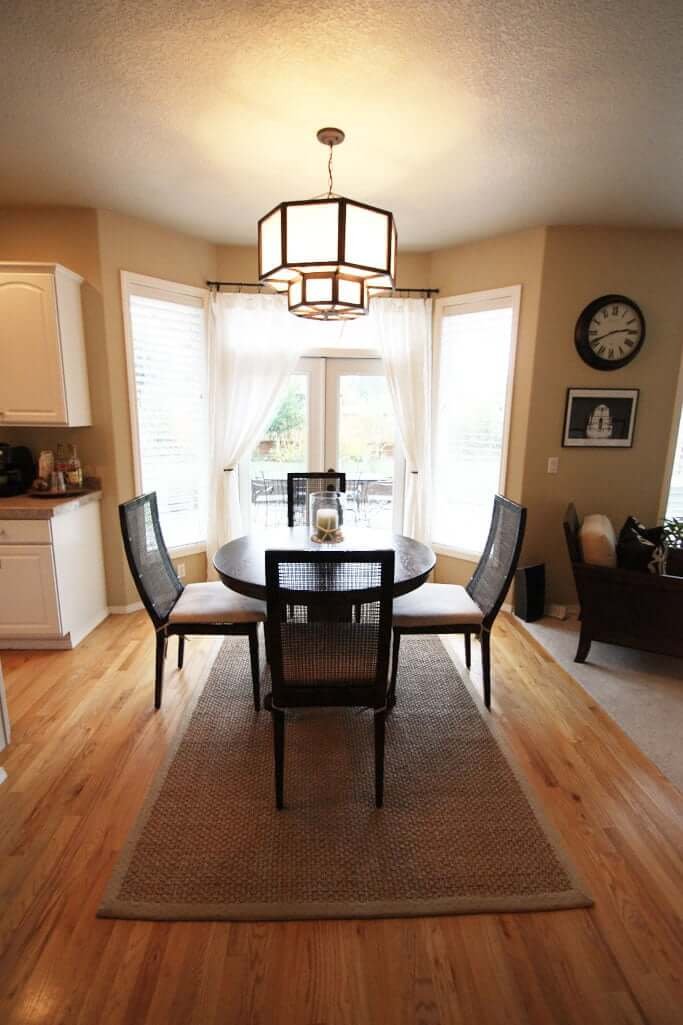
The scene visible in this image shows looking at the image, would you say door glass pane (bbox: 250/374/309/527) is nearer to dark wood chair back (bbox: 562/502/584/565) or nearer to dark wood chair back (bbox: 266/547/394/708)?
dark wood chair back (bbox: 562/502/584/565)

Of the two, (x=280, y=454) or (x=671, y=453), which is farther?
(x=280, y=454)

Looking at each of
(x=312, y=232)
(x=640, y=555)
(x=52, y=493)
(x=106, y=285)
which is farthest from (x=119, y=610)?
(x=640, y=555)

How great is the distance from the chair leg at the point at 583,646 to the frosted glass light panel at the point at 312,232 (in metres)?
2.51

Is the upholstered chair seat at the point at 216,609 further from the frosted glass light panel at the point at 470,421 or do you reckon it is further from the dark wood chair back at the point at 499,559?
the frosted glass light panel at the point at 470,421

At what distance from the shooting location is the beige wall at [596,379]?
336cm

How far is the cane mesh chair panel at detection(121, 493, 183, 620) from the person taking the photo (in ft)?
7.72

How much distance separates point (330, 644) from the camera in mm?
1855

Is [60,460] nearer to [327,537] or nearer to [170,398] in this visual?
[170,398]

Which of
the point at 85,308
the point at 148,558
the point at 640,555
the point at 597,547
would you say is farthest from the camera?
the point at 85,308

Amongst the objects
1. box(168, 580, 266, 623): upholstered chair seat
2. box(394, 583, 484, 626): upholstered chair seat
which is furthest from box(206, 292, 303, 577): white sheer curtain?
box(394, 583, 484, 626): upholstered chair seat

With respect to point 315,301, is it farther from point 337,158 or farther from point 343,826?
point 343,826

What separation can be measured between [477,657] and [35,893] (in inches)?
95.9

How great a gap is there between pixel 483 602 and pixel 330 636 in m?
1.06

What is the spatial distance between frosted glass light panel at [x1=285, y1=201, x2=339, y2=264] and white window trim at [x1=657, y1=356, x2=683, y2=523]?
3003 mm
